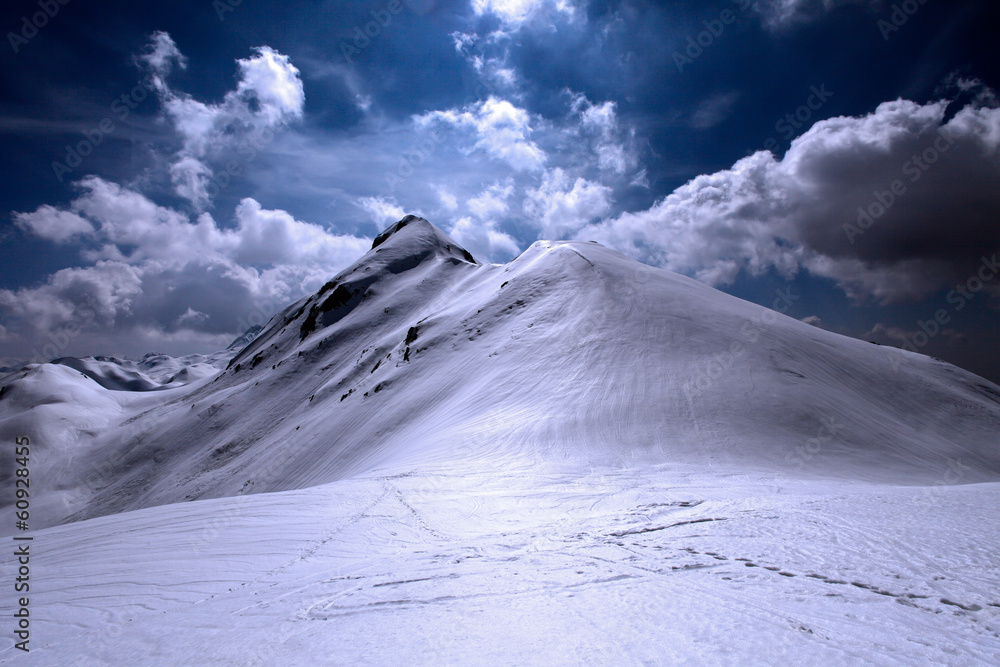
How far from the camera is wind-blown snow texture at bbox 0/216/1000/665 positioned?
4184mm

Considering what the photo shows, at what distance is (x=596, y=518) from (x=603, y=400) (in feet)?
35.6

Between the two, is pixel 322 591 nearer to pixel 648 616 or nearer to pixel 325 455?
pixel 648 616

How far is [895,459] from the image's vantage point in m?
Answer: 15.4

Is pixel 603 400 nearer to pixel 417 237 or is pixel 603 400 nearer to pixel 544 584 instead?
pixel 544 584

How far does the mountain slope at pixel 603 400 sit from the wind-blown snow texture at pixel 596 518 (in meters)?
0.17

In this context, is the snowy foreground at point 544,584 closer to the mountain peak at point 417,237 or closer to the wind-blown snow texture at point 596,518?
the wind-blown snow texture at point 596,518

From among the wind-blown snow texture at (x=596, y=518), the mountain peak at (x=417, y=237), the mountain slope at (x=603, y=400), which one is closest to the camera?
the wind-blown snow texture at (x=596, y=518)

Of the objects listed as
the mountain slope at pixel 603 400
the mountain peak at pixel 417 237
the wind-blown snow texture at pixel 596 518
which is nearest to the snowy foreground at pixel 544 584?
the wind-blown snow texture at pixel 596 518

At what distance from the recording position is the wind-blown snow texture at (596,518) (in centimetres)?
418

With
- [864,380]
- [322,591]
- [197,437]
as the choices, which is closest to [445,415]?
[322,591]

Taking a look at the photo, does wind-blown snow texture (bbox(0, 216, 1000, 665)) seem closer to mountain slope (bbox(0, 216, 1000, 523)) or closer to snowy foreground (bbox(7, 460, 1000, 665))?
snowy foreground (bbox(7, 460, 1000, 665))

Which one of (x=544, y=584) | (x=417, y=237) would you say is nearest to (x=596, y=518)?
(x=544, y=584)

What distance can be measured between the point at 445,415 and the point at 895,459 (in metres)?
17.9

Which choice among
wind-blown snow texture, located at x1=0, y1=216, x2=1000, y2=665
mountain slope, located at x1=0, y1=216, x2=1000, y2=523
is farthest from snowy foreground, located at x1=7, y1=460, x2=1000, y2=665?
mountain slope, located at x1=0, y1=216, x2=1000, y2=523
